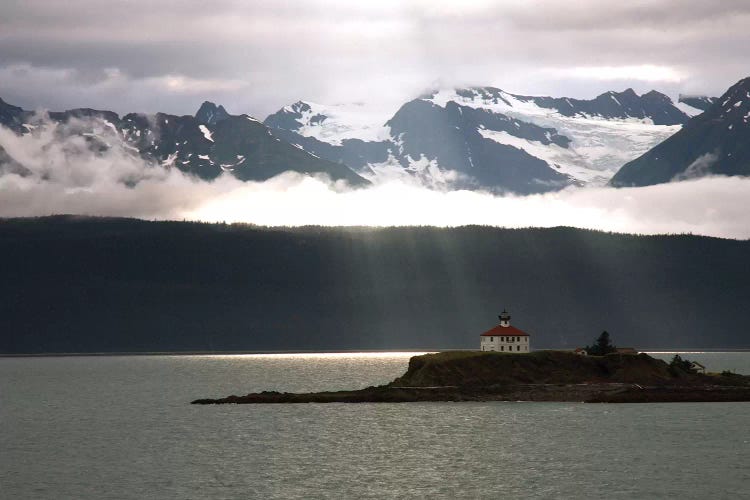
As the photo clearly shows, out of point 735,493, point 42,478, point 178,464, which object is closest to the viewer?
point 735,493

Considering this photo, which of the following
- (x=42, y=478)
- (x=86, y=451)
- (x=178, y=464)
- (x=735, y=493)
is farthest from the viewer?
(x=86, y=451)

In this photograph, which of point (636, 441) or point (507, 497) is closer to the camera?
point (507, 497)

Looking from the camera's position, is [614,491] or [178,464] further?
[178,464]

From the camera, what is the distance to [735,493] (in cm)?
14912

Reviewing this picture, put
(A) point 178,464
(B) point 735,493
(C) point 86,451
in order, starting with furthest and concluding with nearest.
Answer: (C) point 86,451 → (A) point 178,464 → (B) point 735,493

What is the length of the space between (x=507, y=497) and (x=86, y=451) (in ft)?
209

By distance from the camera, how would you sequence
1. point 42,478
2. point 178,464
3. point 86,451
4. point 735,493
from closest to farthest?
point 735,493 → point 42,478 → point 178,464 → point 86,451

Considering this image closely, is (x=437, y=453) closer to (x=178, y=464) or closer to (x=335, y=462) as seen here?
(x=335, y=462)

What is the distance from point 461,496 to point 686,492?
74.2ft

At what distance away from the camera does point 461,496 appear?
492ft

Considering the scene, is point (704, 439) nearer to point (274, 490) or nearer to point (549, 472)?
point (549, 472)

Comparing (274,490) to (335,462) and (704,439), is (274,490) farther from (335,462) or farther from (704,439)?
(704,439)

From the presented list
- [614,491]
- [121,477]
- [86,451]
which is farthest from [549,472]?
[86,451]

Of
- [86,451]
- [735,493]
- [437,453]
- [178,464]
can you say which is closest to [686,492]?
[735,493]
